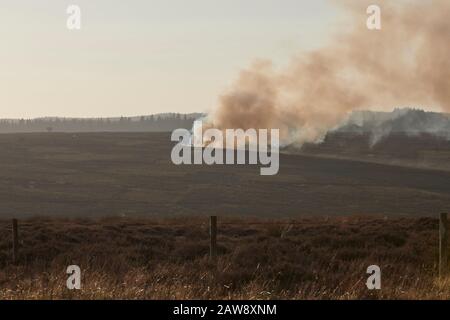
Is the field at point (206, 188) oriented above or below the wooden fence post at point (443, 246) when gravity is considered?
below

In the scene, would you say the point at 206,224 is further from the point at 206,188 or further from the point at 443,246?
the point at 206,188

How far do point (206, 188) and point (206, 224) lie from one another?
131ft

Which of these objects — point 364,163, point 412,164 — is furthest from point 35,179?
point 412,164

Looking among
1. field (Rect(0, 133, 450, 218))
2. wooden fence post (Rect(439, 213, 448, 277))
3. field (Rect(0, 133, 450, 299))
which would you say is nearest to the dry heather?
field (Rect(0, 133, 450, 299))

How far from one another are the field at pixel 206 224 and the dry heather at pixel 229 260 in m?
0.05

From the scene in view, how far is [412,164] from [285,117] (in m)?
23.6

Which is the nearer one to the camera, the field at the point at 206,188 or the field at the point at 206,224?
the field at the point at 206,224

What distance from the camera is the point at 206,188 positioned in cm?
6531

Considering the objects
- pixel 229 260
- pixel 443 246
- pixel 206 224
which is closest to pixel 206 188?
pixel 206 224

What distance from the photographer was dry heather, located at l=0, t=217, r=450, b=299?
31.0ft

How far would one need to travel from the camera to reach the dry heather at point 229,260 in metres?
9.45

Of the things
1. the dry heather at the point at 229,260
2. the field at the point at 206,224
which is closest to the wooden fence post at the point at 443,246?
the dry heather at the point at 229,260

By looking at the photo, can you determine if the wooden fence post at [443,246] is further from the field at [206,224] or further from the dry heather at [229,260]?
the field at [206,224]
